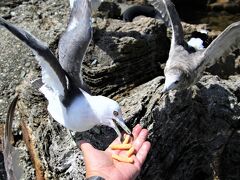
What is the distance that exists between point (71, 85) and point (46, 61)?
49 centimetres

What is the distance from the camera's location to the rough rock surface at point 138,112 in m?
5.98

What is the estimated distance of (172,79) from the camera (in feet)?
20.3

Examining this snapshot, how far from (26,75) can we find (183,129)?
6.13 ft

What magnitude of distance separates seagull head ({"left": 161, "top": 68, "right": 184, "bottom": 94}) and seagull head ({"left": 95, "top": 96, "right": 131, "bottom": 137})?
2.66ft

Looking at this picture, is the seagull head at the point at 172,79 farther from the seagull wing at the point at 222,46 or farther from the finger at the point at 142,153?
the finger at the point at 142,153

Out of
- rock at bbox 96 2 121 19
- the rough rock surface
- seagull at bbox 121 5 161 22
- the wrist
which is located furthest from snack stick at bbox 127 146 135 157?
seagull at bbox 121 5 161 22

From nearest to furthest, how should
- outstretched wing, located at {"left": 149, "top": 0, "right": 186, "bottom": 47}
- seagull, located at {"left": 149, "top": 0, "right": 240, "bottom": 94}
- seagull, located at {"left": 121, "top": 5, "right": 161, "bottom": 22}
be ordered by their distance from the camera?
seagull, located at {"left": 149, "top": 0, "right": 240, "bottom": 94} → outstretched wing, located at {"left": 149, "top": 0, "right": 186, "bottom": 47} → seagull, located at {"left": 121, "top": 5, "right": 161, "bottom": 22}

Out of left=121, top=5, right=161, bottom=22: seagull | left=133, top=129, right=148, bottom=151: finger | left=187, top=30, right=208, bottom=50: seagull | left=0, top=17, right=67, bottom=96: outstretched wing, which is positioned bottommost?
left=121, top=5, right=161, bottom=22: seagull

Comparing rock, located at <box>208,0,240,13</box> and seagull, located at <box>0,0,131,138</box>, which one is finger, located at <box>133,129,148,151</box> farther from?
rock, located at <box>208,0,240,13</box>

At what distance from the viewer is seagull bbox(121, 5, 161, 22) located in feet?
30.1

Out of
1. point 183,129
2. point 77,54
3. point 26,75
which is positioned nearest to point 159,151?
point 183,129

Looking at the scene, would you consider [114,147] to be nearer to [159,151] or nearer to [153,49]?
[159,151]

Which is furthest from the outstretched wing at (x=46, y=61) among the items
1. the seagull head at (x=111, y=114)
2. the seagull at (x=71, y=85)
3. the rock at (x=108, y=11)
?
the rock at (x=108, y=11)

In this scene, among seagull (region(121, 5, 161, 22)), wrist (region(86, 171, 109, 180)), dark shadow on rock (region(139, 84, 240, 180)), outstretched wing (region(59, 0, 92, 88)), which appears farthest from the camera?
seagull (region(121, 5, 161, 22))
